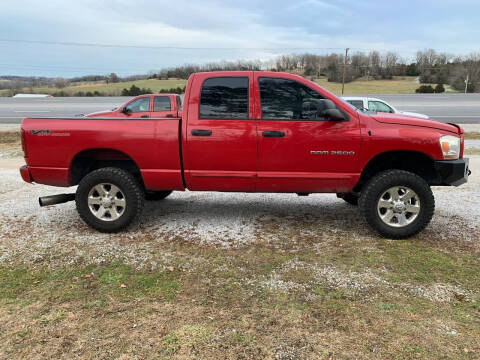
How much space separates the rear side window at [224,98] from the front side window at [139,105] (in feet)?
29.9

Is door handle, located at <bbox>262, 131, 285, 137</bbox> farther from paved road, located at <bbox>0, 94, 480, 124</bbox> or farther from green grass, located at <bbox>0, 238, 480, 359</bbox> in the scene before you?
paved road, located at <bbox>0, 94, 480, 124</bbox>

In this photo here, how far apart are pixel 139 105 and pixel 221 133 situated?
9.57 meters

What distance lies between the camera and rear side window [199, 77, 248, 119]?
4316 millimetres

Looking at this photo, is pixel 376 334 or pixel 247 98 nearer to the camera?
pixel 376 334

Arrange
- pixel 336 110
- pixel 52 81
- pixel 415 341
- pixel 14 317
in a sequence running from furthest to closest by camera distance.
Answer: pixel 52 81, pixel 336 110, pixel 14 317, pixel 415 341

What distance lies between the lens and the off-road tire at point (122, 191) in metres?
4.39

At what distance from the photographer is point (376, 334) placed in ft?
8.40

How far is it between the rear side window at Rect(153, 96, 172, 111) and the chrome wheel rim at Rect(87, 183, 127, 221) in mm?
8825

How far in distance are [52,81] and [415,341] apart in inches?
3158

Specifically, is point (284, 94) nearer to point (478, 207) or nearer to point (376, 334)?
point (376, 334)

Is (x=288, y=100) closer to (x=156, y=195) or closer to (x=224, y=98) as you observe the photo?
(x=224, y=98)

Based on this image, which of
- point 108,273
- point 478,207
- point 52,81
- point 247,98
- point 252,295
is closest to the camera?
point 252,295

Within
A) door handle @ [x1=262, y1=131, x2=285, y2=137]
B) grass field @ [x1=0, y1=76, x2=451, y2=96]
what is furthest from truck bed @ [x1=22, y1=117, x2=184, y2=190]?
grass field @ [x1=0, y1=76, x2=451, y2=96]

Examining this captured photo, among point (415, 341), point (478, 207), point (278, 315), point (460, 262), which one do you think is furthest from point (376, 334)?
point (478, 207)
